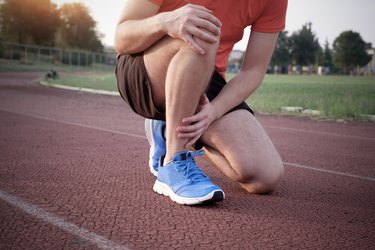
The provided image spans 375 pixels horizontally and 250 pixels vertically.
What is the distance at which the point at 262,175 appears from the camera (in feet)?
9.57

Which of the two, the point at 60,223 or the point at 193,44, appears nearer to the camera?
the point at 60,223

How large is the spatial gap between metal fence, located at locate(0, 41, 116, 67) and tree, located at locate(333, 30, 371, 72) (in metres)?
48.6

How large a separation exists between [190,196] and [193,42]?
95cm

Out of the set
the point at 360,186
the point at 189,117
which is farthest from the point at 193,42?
the point at 360,186

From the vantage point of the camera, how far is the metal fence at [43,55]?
1703 inches

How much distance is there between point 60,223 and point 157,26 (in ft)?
4.22

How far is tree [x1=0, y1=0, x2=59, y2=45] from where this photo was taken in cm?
6050

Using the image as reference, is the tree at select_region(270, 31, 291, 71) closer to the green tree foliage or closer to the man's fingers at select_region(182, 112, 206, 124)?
the green tree foliage

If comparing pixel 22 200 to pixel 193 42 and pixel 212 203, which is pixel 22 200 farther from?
pixel 193 42

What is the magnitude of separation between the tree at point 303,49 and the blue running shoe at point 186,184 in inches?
4025

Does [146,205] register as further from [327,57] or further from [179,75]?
[327,57]

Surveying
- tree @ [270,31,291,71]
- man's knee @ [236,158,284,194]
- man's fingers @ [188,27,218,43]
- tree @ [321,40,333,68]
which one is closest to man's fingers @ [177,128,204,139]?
man's knee @ [236,158,284,194]

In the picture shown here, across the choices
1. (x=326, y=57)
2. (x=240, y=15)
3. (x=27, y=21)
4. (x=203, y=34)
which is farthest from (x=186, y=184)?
(x=326, y=57)

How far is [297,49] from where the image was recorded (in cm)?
10219
